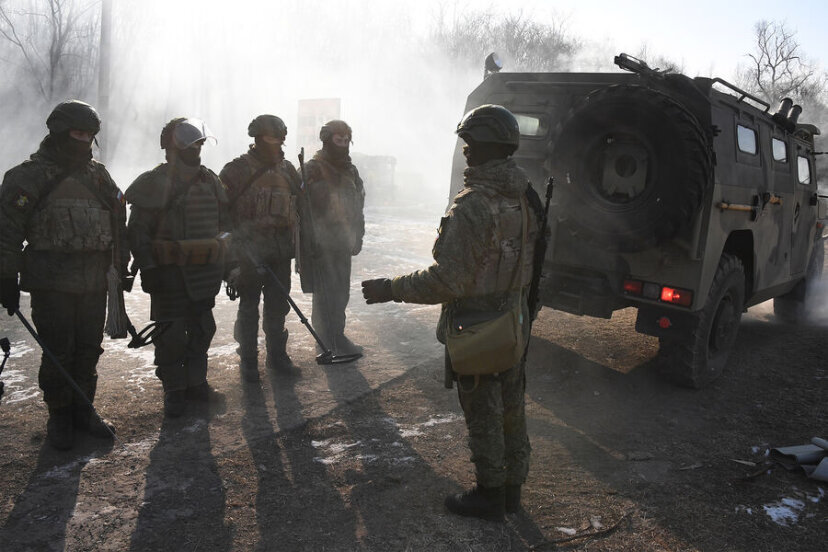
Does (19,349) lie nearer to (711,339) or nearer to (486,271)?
(486,271)

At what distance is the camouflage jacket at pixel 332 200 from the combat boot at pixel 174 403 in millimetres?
1687

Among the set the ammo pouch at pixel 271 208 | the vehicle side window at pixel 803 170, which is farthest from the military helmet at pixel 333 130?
the vehicle side window at pixel 803 170

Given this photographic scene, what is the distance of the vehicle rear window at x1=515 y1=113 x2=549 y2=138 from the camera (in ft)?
16.9

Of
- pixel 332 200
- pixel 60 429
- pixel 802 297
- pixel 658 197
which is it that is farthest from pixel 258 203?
pixel 802 297

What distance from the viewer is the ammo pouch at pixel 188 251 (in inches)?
146

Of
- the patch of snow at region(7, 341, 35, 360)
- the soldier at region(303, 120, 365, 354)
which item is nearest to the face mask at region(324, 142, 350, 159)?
the soldier at region(303, 120, 365, 354)

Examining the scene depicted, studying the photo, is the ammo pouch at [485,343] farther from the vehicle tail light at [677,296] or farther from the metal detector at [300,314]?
the vehicle tail light at [677,296]

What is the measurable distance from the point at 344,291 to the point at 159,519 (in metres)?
2.79

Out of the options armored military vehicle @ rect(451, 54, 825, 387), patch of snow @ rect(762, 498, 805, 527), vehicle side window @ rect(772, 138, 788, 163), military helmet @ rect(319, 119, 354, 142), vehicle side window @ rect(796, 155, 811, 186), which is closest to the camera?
patch of snow @ rect(762, 498, 805, 527)

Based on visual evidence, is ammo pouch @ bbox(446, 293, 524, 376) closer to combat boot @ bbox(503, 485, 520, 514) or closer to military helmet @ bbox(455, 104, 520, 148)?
combat boot @ bbox(503, 485, 520, 514)

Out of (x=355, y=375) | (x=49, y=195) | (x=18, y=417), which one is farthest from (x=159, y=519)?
(x=355, y=375)

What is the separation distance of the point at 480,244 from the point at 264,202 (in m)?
2.27

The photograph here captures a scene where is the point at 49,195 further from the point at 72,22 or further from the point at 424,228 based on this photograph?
the point at 72,22

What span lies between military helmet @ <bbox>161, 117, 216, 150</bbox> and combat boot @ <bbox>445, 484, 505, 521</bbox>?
8.40 ft
